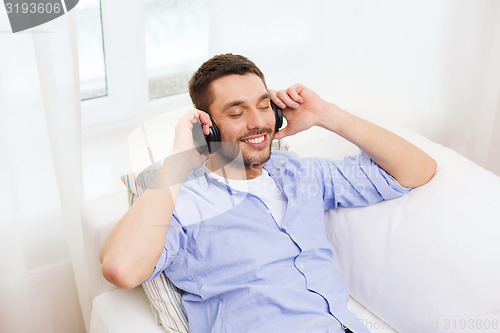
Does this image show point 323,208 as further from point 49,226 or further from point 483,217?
point 49,226

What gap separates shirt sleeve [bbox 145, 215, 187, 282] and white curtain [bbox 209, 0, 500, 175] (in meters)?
0.62

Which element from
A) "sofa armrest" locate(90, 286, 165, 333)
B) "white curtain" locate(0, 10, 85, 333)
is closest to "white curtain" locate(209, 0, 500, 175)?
"white curtain" locate(0, 10, 85, 333)

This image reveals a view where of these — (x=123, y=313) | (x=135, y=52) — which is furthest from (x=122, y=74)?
(x=123, y=313)

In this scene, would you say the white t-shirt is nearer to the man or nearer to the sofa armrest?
the man

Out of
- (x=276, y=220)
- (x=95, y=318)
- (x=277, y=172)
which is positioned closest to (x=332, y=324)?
(x=276, y=220)

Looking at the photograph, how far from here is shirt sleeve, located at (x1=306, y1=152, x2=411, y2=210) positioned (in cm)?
145

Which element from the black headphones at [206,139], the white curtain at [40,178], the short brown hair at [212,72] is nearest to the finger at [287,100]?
the short brown hair at [212,72]

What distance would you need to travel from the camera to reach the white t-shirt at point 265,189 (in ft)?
4.64

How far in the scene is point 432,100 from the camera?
7.39ft

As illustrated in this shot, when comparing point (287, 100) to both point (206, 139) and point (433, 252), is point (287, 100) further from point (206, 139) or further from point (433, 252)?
point (433, 252)

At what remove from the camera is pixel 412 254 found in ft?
4.53

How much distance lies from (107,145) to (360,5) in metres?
0.99

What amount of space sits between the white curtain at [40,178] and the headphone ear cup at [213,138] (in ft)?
1.19

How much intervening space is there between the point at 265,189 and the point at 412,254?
0.40 m
